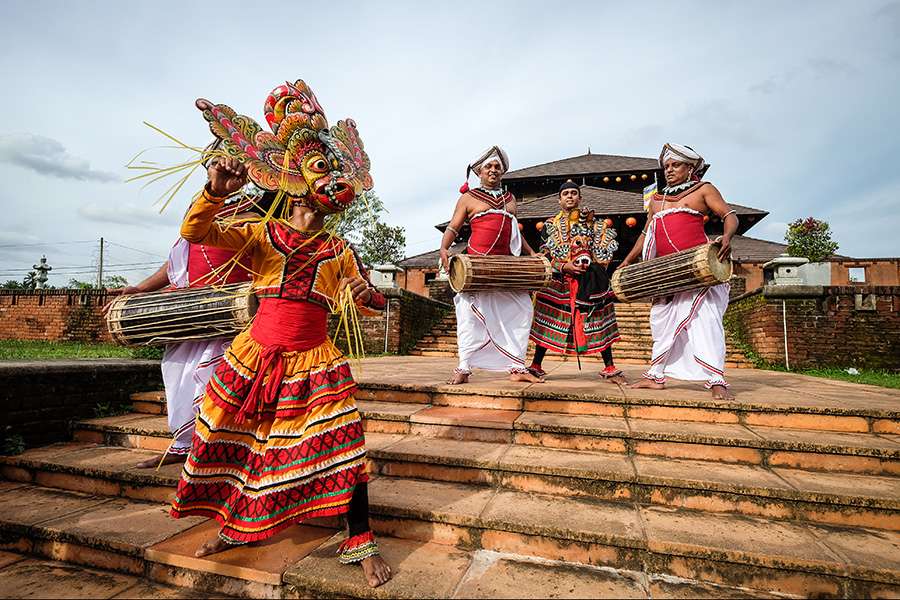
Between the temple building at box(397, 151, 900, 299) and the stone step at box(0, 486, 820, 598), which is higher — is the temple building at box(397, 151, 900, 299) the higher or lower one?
the higher one

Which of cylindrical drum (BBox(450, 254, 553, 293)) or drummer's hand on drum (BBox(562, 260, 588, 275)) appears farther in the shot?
drummer's hand on drum (BBox(562, 260, 588, 275))

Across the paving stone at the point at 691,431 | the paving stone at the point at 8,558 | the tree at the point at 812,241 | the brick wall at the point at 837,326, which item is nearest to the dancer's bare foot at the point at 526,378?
the paving stone at the point at 691,431

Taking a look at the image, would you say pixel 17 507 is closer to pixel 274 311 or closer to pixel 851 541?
pixel 274 311

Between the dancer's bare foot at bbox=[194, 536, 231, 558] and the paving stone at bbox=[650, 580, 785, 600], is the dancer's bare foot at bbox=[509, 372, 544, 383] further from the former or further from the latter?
the dancer's bare foot at bbox=[194, 536, 231, 558]

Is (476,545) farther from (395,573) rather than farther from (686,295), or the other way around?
(686,295)

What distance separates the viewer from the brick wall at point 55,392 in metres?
3.38

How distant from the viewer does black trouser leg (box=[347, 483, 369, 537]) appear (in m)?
2.01

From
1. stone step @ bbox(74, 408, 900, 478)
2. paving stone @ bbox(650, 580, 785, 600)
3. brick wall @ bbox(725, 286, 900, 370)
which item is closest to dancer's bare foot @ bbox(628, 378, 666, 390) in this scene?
stone step @ bbox(74, 408, 900, 478)

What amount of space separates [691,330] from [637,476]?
6.85ft

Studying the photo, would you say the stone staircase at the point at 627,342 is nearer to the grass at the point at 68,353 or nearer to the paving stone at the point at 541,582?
the grass at the point at 68,353

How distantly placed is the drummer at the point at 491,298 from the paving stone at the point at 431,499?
6.55 ft

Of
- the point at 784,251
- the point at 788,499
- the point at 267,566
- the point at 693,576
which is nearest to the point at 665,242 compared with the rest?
the point at 788,499

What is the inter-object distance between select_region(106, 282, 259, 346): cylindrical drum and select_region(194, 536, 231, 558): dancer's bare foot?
3.80 ft

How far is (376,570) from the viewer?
6.22 feet
